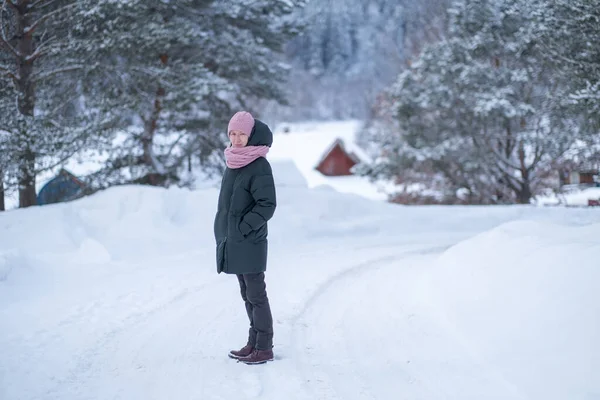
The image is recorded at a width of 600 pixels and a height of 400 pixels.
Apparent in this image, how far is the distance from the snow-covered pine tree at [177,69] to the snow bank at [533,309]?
26.5ft

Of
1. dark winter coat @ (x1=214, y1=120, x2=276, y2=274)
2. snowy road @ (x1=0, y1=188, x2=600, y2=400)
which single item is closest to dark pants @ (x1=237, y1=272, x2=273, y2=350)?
dark winter coat @ (x1=214, y1=120, x2=276, y2=274)

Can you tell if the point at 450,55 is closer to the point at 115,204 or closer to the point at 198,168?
the point at 198,168

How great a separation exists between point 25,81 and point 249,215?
8.16 m

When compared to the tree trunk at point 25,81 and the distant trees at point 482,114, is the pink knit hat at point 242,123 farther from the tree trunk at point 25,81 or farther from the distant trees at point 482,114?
the distant trees at point 482,114

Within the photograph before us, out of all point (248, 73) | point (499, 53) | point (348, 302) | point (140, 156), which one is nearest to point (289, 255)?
point (348, 302)

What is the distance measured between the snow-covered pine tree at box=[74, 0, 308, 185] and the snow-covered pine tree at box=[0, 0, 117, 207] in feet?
1.86

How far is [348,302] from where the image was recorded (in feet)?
21.1

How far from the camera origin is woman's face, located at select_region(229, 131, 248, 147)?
4.54 metres

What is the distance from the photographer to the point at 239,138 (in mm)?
4535

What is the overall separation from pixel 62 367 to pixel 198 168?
38.0 ft

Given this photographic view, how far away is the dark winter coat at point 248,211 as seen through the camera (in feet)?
14.7

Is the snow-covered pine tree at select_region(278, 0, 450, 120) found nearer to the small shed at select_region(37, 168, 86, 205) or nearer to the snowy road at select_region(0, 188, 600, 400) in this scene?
the small shed at select_region(37, 168, 86, 205)

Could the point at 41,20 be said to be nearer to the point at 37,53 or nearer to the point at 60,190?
the point at 37,53

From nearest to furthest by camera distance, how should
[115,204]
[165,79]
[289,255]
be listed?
[289,255] → [115,204] → [165,79]
